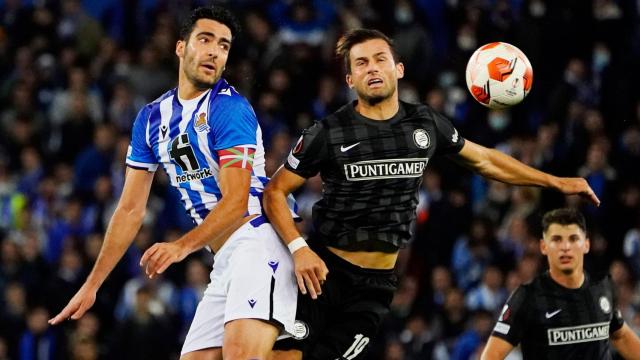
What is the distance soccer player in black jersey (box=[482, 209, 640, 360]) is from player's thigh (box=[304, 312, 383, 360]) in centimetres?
111

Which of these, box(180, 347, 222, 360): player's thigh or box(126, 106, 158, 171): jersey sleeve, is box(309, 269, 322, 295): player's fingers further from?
box(126, 106, 158, 171): jersey sleeve

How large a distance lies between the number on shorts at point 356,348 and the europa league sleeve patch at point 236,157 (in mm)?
1246

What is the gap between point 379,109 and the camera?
7.32 meters

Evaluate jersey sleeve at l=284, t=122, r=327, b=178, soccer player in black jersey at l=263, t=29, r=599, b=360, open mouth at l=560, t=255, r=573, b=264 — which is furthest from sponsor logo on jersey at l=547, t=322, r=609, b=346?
jersey sleeve at l=284, t=122, r=327, b=178

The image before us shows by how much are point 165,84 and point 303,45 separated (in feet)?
6.02

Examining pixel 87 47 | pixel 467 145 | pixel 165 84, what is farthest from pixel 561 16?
pixel 467 145

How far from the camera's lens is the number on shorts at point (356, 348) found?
7250 mm

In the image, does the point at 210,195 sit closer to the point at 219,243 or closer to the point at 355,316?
the point at 219,243

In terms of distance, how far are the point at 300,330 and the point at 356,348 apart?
1.30ft

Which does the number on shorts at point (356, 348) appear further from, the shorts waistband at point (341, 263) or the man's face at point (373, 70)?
the man's face at point (373, 70)

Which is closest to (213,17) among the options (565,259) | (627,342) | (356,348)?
(356,348)

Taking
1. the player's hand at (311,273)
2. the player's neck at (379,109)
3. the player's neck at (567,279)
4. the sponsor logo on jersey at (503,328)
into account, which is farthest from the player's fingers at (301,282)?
the player's neck at (567,279)

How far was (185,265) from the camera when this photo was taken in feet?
44.9

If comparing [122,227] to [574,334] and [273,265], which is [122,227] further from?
[574,334]
